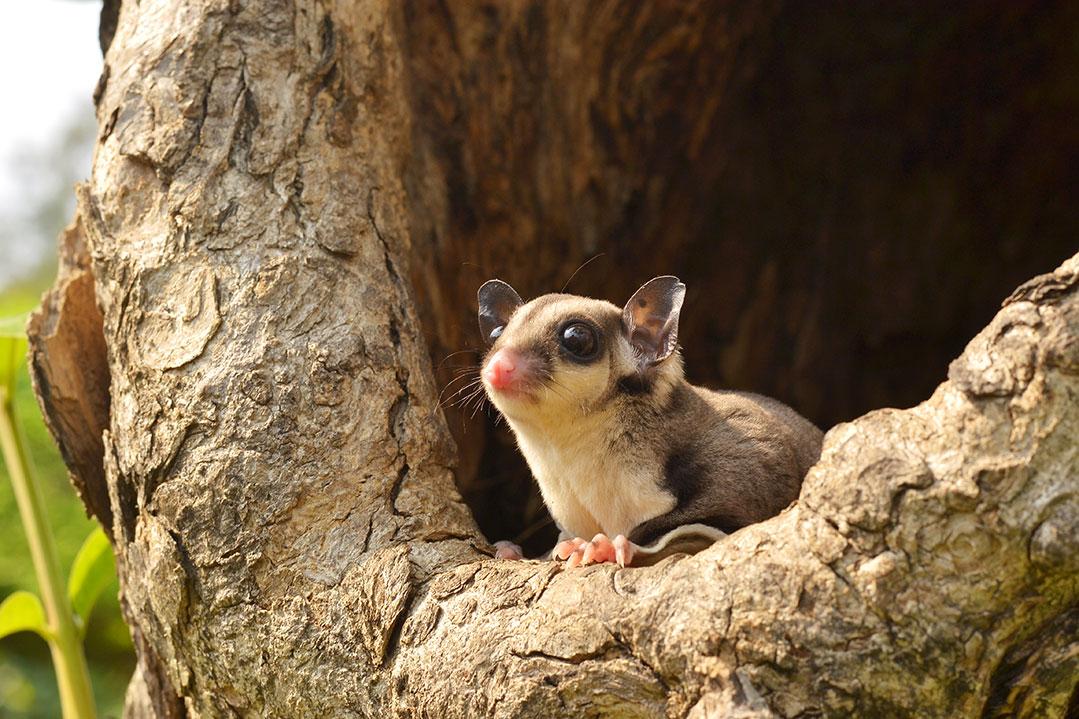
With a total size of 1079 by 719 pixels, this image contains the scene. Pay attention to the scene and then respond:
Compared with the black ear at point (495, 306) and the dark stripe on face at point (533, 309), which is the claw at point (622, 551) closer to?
the dark stripe on face at point (533, 309)

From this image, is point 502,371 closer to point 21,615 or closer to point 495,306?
point 495,306

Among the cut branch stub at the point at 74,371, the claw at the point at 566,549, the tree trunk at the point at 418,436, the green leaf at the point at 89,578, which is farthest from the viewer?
the green leaf at the point at 89,578

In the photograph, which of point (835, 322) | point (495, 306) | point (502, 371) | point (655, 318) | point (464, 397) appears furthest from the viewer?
point (835, 322)

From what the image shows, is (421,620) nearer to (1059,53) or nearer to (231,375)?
(231,375)

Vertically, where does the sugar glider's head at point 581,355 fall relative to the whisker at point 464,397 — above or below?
above

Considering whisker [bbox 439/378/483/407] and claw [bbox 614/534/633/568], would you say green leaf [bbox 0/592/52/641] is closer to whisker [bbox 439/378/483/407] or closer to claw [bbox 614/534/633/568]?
whisker [bbox 439/378/483/407]

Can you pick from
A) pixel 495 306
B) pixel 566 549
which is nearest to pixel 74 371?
pixel 495 306

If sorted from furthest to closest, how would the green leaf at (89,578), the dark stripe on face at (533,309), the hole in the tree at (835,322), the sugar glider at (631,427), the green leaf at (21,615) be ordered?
the hole in the tree at (835,322) → the green leaf at (89,578) → the green leaf at (21,615) → the dark stripe on face at (533,309) → the sugar glider at (631,427)

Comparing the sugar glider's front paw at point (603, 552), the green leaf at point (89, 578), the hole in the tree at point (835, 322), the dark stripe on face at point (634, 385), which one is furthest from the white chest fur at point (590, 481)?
the hole in the tree at point (835, 322)
